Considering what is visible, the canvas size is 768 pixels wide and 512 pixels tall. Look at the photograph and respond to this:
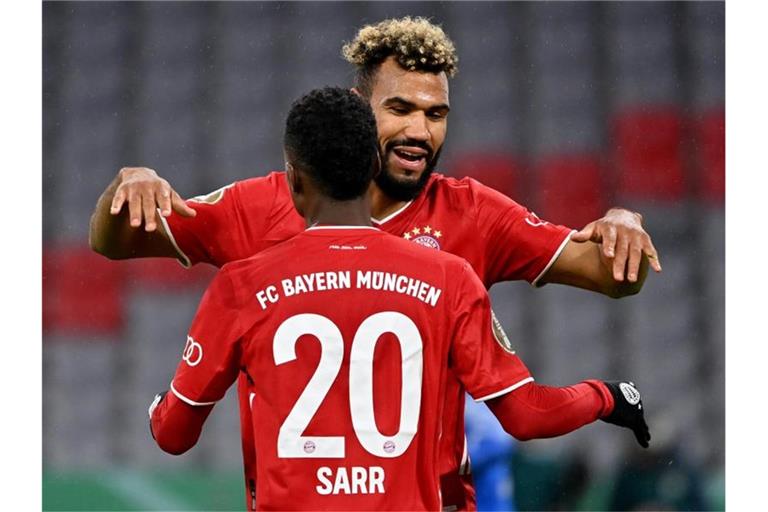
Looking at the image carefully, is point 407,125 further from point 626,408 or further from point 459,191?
point 626,408

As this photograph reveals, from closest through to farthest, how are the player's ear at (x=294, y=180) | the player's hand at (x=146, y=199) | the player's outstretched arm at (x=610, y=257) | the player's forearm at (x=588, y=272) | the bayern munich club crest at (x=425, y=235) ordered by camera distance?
1. the player's ear at (x=294, y=180)
2. the player's hand at (x=146, y=199)
3. the player's outstretched arm at (x=610, y=257)
4. the player's forearm at (x=588, y=272)
5. the bayern munich club crest at (x=425, y=235)

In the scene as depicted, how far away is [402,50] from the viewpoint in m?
2.89

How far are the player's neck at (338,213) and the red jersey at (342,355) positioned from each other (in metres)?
0.02

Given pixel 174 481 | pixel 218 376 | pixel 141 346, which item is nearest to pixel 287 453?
pixel 218 376

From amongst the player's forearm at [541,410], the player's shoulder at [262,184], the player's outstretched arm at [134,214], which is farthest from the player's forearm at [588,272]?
the player's outstretched arm at [134,214]

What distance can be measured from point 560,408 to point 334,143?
706 millimetres

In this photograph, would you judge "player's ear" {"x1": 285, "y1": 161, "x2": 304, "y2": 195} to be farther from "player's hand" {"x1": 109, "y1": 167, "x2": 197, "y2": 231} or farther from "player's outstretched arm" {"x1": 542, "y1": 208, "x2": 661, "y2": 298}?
"player's outstretched arm" {"x1": 542, "y1": 208, "x2": 661, "y2": 298}

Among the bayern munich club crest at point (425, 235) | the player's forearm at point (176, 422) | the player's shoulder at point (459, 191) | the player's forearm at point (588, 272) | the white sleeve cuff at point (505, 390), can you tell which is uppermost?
the player's shoulder at point (459, 191)

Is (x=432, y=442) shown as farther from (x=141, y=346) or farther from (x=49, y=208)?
(x=49, y=208)

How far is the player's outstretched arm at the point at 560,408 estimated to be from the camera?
85.4 inches

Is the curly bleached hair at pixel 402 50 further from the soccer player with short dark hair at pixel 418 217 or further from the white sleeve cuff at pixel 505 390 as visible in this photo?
the white sleeve cuff at pixel 505 390

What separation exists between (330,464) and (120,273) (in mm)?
4979

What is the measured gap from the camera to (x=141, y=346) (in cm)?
665

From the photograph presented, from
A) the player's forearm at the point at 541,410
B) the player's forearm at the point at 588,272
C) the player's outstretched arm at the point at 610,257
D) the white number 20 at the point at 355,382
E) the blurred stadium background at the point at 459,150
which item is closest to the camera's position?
the white number 20 at the point at 355,382
